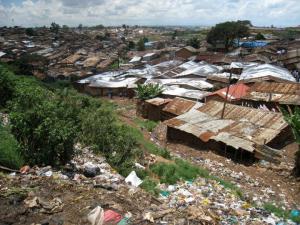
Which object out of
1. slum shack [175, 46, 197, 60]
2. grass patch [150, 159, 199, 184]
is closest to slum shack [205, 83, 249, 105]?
grass patch [150, 159, 199, 184]

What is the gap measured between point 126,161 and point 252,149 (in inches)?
216

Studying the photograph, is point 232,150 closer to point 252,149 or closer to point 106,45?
point 252,149

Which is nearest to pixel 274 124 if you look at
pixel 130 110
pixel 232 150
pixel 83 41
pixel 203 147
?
pixel 232 150

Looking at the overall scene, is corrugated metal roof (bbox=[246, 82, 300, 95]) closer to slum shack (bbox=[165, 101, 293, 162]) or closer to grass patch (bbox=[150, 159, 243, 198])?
slum shack (bbox=[165, 101, 293, 162])

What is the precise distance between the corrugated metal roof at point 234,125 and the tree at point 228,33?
38.7 meters

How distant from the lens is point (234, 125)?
53.1 feet

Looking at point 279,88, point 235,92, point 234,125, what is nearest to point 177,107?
point 235,92

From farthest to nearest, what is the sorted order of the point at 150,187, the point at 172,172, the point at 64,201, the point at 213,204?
the point at 172,172 < the point at 150,187 < the point at 213,204 < the point at 64,201

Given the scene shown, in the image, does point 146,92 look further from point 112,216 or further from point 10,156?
point 112,216

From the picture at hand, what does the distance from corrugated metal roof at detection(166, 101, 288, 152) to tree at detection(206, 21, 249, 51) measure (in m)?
38.7

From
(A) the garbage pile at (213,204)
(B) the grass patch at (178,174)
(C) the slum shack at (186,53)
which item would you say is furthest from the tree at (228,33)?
(A) the garbage pile at (213,204)

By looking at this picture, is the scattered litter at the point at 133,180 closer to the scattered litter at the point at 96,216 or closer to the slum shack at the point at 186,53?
the scattered litter at the point at 96,216

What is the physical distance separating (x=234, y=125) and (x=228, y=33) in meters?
41.8

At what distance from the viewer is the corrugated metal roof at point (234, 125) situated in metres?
14.7
